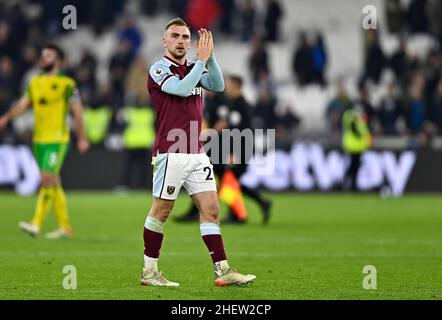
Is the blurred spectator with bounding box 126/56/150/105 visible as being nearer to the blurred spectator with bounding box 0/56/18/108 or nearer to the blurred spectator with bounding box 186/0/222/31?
the blurred spectator with bounding box 186/0/222/31

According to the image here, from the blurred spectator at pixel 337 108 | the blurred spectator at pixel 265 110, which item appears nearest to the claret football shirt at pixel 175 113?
the blurred spectator at pixel 337 108

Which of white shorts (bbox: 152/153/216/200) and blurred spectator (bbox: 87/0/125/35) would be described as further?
blurred spectator (bbox: 87/0/125/35)

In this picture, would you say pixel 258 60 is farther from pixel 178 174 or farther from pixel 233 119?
pixel 178 174

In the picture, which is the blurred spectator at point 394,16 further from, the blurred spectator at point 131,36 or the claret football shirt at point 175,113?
the claret football shirt at point 175,113

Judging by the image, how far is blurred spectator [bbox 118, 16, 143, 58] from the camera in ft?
96.9

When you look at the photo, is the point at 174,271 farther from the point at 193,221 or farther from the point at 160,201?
the point at 193,221

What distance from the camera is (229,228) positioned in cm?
1700

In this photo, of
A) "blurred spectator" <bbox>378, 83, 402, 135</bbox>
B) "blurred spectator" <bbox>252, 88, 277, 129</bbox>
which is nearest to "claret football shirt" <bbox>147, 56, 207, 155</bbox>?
"blurred spectator" <bbox>252, 88, 277, 129</bbox>

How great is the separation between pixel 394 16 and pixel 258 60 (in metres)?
3.64

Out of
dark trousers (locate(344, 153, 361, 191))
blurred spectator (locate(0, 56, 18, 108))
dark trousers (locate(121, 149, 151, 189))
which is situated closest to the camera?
dark trousers (locate(344, 153, 361, 191))

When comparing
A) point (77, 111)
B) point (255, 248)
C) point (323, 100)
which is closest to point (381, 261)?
point (255, 248)

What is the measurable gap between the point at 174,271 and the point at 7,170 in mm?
14938

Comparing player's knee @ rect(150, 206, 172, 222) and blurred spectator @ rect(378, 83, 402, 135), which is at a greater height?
blurred spectator @ rect(378, 83, 402, 135)

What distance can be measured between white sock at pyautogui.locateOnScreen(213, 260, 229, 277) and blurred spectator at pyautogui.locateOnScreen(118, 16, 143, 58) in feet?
65.2
